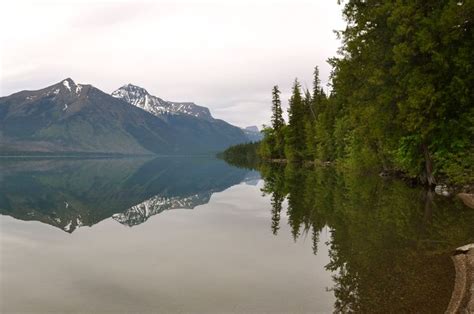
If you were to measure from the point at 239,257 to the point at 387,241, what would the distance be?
6.58 metres

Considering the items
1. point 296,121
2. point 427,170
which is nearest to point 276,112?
point 296,121

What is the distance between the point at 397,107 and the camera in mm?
33469

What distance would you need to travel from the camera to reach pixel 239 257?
17.1 metres

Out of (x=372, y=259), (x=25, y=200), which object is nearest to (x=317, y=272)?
(x=372, y=259)

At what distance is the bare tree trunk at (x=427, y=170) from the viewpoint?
36.3 m

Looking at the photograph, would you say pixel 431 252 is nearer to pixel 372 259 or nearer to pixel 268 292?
pixel 372 259

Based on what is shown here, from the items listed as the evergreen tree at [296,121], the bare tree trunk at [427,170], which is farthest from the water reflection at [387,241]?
the evergreen tree at [296,121]

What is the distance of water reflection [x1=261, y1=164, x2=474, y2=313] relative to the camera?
39.0 ft

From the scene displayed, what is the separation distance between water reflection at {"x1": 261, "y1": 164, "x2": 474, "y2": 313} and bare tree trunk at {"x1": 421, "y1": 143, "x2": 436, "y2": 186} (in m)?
3.17

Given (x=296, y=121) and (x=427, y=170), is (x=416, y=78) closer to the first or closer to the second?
(x=427, y=170)

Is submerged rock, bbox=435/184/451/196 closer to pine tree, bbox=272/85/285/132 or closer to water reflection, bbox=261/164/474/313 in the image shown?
water reflection, bbox=261/164/474/313

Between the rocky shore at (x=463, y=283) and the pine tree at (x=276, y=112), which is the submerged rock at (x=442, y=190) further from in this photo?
the pine tree at (x=276, y=112)

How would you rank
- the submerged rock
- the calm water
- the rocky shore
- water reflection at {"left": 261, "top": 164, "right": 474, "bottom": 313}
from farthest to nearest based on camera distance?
the submerged rock, the calm water, water reflection at {"left": 261, "top": 164, "right": 474, "bottom": 313}, the rocky shore

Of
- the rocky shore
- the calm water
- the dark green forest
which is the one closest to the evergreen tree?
the dark green forest
